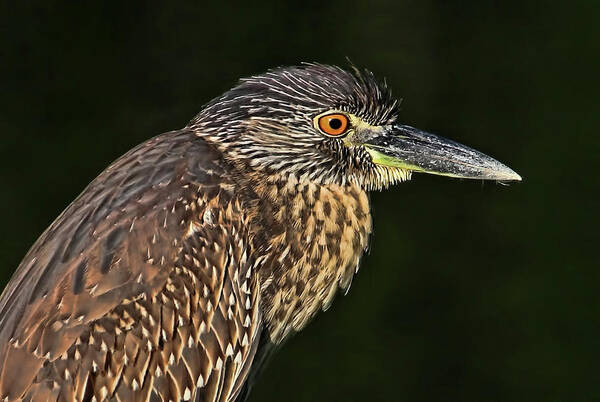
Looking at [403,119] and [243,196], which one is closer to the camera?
[243,196]

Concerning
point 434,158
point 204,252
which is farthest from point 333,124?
point 204,252

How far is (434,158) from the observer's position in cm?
411

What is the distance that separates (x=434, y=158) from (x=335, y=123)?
1.14 ft

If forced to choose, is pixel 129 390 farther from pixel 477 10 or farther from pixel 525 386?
pixel 477 10

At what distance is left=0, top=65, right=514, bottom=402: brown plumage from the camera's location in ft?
12.0

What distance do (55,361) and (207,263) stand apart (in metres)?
0.55

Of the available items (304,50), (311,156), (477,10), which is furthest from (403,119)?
(311,156)

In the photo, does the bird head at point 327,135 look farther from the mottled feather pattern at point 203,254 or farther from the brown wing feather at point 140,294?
the brown wing feather at point 140,294

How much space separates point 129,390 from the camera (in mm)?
3711

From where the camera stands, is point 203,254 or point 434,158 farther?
point 434,158

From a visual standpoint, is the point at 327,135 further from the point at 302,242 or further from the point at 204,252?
the point at 204,252

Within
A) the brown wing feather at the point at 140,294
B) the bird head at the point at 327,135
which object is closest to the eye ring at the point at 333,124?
the bird head at the point at 327,135

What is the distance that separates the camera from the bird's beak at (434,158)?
161 inches

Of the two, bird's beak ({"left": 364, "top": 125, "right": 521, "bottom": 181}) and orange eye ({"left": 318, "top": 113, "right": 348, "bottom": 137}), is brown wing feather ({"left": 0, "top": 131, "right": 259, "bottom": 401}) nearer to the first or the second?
orange eye ({"left": 318, "top": 113, "right": 348, "bottom": 137})
